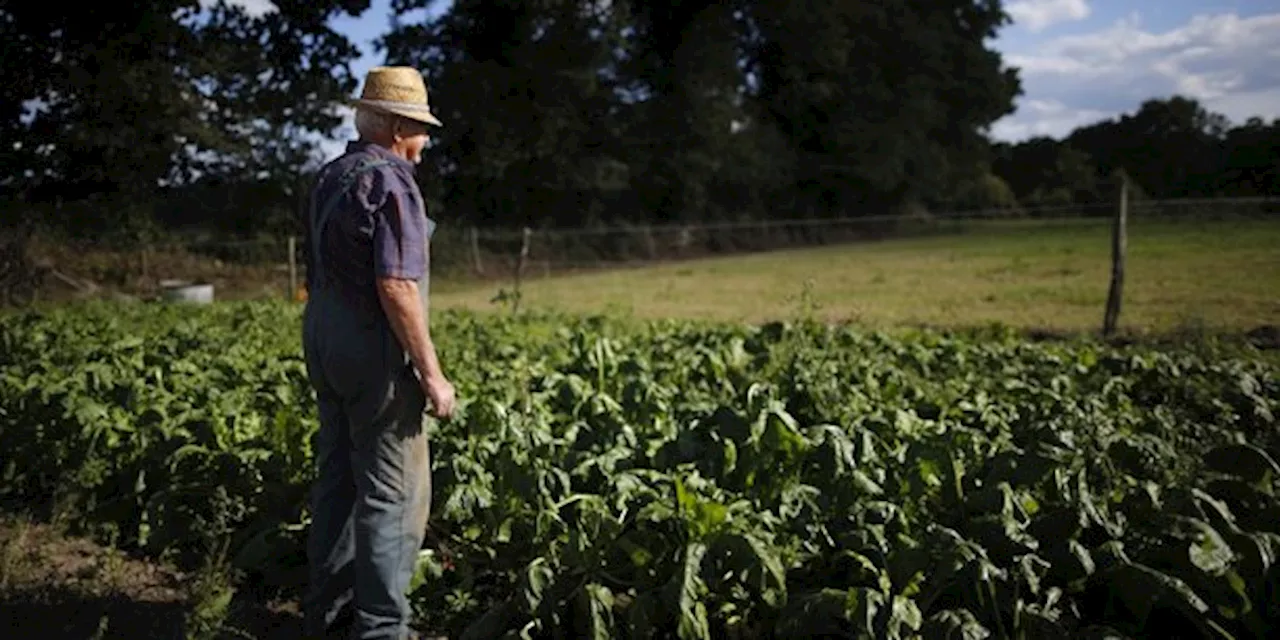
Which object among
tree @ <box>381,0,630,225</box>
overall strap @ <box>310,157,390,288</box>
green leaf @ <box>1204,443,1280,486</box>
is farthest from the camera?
tree @ <box>381,0,630,225</box>

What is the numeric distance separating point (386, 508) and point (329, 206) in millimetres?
1049

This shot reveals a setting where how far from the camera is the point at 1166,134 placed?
5972 cm

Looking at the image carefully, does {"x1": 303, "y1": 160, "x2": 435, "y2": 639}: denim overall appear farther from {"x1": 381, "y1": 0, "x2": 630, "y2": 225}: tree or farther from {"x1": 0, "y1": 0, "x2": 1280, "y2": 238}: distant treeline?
{"x1": 381, "y1": 0, "x2": 630, "y2": 225}: tree

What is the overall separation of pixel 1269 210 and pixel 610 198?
90.0ft

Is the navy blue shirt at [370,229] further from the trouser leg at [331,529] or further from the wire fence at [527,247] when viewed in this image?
the wire fence at [527,247]

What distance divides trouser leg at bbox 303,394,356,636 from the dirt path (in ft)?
0.65

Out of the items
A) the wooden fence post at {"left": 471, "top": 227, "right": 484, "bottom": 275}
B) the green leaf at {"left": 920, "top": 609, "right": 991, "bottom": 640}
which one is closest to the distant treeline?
the wooden fence post at {"left": 471, "top": 227, "right": 484, "bottom": 275}

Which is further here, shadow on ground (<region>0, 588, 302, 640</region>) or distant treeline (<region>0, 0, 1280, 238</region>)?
distant treeline (<region>0, 0, 1280, 238</region>)

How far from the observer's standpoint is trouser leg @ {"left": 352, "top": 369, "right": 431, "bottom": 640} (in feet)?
11.0

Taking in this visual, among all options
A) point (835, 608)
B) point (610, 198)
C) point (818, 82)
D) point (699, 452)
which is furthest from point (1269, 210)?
point (818, 82)

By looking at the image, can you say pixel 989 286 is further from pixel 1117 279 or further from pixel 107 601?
pixel 107 601

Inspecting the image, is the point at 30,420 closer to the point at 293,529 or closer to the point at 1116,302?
the point at 293,529

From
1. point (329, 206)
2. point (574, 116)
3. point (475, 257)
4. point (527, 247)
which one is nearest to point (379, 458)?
point (329, 206)

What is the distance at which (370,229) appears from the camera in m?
3.26
